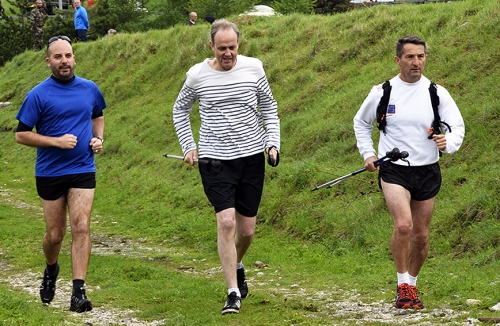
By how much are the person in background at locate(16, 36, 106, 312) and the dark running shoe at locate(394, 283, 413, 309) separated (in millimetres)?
2724

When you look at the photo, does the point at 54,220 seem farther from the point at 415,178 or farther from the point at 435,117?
the point at 435,117

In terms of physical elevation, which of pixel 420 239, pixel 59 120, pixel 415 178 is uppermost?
pixel 59 120

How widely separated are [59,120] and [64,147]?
284mm

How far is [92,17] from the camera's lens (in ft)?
163

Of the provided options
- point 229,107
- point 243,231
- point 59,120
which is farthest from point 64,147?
point 243,231

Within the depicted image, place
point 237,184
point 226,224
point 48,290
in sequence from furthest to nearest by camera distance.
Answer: point 48,290 < point 237,184 < point 226,224

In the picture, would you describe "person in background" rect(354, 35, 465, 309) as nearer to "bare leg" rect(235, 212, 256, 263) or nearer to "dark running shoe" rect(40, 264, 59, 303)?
"bare leg" rect(235, 212, 256, 263)

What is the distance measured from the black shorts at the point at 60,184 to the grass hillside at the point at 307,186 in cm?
100

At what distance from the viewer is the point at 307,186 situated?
43.2 feet

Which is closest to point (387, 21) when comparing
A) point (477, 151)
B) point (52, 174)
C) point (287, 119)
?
point (287, 119)

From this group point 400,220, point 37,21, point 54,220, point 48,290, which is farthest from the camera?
point 37,21

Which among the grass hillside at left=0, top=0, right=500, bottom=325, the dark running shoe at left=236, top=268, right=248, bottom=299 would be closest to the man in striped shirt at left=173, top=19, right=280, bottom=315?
the dark running shoe at left=236, top=268, right=248, bottom=299

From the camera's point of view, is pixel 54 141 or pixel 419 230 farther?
pixel 54 141

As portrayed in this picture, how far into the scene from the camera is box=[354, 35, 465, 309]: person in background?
7355mm
